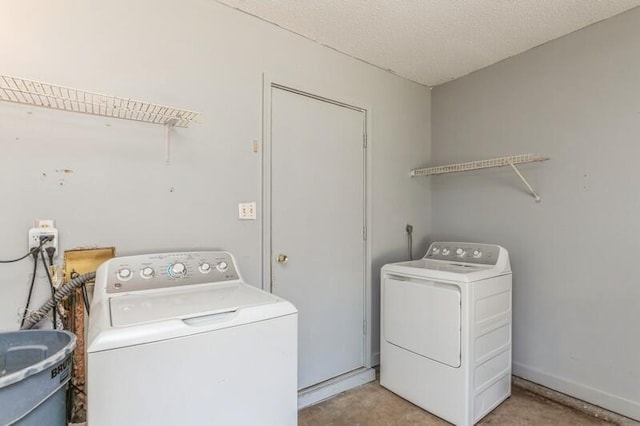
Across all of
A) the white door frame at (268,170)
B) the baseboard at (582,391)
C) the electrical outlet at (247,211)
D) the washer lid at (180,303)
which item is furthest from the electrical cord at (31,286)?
the baseboard at (582,391)

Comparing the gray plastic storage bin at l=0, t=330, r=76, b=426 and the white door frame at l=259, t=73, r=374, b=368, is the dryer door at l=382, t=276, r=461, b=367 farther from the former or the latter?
the gray plastic storage bin at l=0, t=330, r=76, b=426

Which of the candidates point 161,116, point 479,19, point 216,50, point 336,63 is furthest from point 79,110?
point 479,19

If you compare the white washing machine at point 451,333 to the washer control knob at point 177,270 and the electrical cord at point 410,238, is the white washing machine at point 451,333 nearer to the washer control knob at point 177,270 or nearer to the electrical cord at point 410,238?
the electrical cord at point 410,238

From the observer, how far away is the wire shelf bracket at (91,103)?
1396 millimetres

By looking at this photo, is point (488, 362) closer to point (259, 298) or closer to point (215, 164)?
point (259, 298)

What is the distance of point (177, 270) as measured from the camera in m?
1.61

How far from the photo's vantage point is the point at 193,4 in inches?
73.9

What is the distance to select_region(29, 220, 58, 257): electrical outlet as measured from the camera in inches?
57.7

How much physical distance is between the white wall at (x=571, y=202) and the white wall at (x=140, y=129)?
4.78 ft

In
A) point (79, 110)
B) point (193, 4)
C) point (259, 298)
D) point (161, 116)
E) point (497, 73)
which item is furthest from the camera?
point (497, 73)

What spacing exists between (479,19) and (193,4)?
1710mm

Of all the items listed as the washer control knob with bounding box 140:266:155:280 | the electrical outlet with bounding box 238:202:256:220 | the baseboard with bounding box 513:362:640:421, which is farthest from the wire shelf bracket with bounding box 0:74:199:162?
the baseboard with bounding box 513:362:640:421

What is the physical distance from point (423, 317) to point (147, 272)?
164cm

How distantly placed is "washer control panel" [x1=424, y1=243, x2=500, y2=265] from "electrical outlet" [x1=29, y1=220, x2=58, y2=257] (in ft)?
7.88
